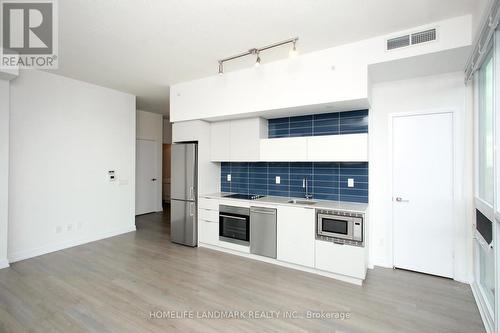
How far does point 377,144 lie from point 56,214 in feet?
17.5

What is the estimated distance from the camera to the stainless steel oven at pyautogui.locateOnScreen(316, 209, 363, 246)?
295 cm

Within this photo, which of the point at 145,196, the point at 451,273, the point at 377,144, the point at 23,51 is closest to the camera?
the point at 451,273

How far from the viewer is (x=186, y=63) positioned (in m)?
3.63

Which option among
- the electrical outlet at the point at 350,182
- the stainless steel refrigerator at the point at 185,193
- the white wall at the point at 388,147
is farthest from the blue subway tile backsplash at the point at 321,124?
the stainless steel refrigerator at the point at 185,193

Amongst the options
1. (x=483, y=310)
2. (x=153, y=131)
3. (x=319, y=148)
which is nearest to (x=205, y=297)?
(x=319, y=148)

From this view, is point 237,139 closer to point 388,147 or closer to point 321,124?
point 321,124

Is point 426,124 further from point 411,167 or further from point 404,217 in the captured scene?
point 404,217

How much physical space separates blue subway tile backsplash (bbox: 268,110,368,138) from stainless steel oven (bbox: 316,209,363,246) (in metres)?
1.29

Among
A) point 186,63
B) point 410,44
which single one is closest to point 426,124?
point 410,44

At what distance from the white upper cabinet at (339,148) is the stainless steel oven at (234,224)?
53.8 inches

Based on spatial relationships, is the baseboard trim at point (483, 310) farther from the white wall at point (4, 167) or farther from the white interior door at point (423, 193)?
the white wall at point (4, 167)

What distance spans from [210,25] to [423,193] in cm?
341

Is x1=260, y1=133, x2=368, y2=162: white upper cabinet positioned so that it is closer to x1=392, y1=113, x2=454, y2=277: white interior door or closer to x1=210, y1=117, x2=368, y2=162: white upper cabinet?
x1=210, y1=117, x2=368, y2=162: white upper cabinet

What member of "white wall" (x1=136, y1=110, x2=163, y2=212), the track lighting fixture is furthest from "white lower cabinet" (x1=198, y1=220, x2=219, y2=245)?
"white wall" (x1=136, y1=110, x2=163, y2=212)
